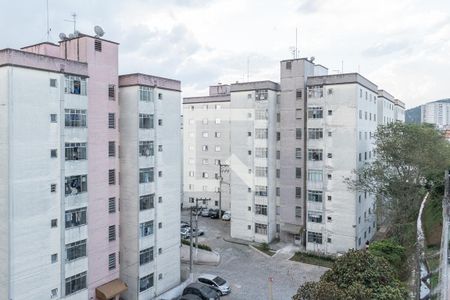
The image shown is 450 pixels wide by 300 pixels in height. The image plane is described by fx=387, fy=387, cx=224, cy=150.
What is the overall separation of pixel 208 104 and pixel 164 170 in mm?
24142

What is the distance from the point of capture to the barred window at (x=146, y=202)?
2444 centimetres

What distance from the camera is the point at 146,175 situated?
24.8m

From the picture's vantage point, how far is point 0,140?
18016 mm

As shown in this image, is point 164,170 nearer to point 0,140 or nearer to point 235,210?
point 0,140

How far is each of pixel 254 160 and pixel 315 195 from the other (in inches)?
265

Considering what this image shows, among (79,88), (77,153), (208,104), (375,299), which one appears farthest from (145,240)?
(208,104)

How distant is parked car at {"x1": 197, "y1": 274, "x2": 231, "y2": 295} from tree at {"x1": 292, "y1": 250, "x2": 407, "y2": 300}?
33.8 feet

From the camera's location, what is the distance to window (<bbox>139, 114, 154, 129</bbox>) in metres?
24.2

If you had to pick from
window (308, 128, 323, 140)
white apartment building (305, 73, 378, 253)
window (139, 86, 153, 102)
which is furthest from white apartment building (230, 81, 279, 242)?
window (139, 86, 153, 102)

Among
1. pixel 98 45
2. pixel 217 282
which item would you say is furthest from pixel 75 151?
pixel 217 282

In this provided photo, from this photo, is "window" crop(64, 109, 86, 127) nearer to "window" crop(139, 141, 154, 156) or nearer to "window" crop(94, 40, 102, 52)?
"window" crop(94, 40, 102, 52)

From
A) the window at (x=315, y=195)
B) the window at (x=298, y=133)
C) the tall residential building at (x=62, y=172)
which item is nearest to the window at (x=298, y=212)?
the window at (x=315, y=195)

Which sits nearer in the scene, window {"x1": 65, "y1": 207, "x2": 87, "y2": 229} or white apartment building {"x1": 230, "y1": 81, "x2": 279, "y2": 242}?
window {"x1": 65, "y1": 207, "x2": 87, "y2": 229}

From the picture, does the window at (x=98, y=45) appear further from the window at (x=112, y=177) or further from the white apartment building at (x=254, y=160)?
the white apartment building at (x=254, y=160)
